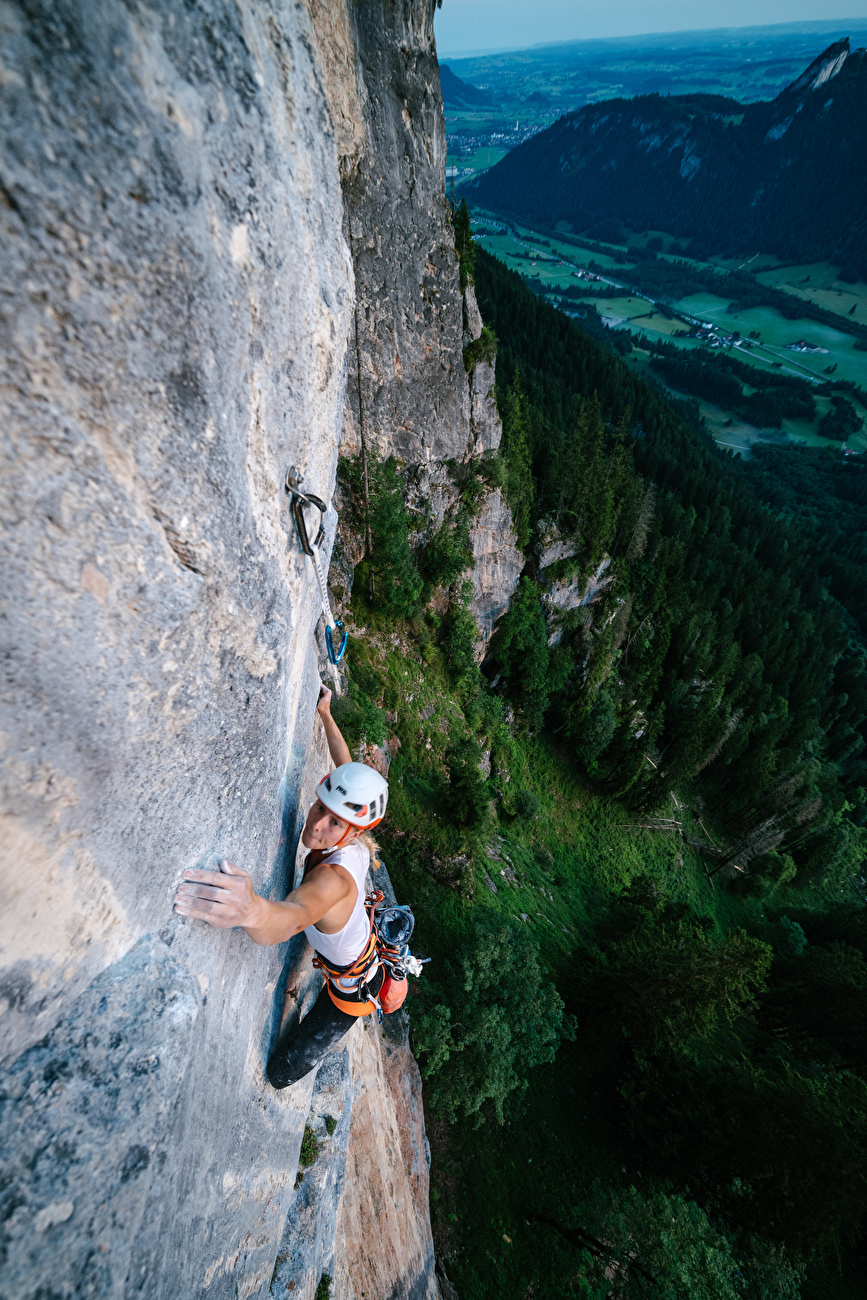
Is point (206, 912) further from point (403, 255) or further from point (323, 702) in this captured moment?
point (403, 255)

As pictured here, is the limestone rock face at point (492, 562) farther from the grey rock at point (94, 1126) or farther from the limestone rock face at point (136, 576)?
the grey rock at point (94, 1126)

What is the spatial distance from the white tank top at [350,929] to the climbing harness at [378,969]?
0.13 metres

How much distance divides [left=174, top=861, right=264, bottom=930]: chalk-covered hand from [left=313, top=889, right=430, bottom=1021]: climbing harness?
77.9 inches

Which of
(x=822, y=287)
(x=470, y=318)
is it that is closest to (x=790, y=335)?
(x=822, y=287)

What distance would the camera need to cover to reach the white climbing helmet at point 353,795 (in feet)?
13.1

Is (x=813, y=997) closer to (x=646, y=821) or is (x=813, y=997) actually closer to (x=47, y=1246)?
(x=646, y=821)

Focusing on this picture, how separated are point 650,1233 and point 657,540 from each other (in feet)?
108

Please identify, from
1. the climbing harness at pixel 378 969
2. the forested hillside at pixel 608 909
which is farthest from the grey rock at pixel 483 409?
the climbing harness at pixel 378 969

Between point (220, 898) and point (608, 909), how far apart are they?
921 inches

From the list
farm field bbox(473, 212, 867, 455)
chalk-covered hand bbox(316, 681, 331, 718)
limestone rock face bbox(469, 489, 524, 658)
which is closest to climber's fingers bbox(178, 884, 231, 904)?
chalk-covered hand bbox(316, 681, 331, 718)

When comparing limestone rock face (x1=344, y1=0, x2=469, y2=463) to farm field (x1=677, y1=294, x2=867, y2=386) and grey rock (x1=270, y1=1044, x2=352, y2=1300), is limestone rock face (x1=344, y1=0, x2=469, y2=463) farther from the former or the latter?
farm field (x1=677, y1=294, x2=867, y2=386)

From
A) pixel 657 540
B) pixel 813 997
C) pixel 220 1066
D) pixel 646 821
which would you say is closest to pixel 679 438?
pixel 657 540

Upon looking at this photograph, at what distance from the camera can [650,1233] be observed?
414 inches

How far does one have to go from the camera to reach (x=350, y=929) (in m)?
4.34
